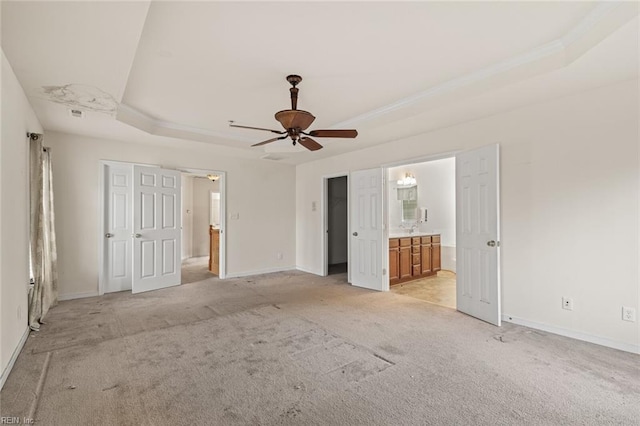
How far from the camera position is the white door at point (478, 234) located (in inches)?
134

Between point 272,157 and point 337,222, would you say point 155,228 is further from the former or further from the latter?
point 337,222

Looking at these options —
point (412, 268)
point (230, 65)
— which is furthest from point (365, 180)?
point (230, 65)

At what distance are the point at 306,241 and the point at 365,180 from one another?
83.4 inches

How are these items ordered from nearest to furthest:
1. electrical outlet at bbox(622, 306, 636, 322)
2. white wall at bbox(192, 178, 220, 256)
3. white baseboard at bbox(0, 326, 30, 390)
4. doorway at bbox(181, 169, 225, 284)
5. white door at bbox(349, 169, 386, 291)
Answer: white baseboard at bbox(0, 326, 30, 390) → electrical outlet at bbox(622, 306, 636, 322) → white door at bbox(349, 169, 386, 291) → doorway at bbox(181, 169, 225, 284) → white wall at bbox(192, 178, 220, 256)

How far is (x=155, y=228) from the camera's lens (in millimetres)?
5047

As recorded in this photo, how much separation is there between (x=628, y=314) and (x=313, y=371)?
2840 millimetres

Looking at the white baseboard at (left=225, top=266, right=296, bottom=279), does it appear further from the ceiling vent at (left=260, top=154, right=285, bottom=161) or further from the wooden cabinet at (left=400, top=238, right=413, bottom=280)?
the wooden cabinet at (left=400, top=238, right=413, bottom=280)

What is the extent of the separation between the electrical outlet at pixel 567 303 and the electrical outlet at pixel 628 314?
378 millimetres

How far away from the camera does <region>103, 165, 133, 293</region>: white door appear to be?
15.7 ft

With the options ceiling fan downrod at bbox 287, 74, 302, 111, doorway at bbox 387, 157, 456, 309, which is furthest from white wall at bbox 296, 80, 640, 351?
ceiling fan downrod at bbox 287, 74, 302, 111

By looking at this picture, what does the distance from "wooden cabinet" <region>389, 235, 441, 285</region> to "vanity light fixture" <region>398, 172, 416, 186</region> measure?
1385 millimetres

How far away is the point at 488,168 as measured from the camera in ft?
11.5

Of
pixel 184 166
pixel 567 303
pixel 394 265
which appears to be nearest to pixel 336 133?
pixel 567 303

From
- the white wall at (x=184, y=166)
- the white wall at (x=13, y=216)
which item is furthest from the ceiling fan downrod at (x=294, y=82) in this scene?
the white wall at (x=184, y=166)
